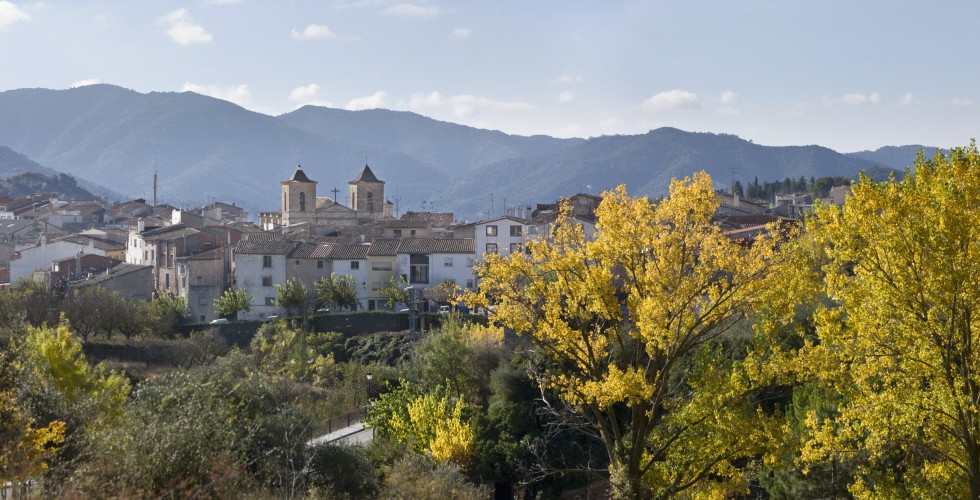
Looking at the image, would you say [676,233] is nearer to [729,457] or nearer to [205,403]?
[729,457]

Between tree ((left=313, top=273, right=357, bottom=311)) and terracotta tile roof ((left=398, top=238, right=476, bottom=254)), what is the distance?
11.8 ft

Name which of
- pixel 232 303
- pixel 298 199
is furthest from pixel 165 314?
pixel 298 199

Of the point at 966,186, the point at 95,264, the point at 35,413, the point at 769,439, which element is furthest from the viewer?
the point at 95,264

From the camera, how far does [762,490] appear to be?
21344 millimetres

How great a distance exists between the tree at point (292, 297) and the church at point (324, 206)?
30841 mm

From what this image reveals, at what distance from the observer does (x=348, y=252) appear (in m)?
58.5

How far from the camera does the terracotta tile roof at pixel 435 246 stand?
56.2 meters

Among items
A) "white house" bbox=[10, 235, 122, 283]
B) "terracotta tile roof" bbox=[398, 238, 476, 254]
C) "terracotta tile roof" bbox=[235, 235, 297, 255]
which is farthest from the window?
"white house" bbox=[10, 235, 122, 283]

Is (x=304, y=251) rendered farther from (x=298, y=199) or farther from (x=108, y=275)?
(x=298, y=199)

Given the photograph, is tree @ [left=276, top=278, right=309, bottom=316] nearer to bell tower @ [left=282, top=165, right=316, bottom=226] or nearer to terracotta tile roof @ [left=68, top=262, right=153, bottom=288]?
terracotta tile roof @ [left=68, top=262, right=153, bottom=288]

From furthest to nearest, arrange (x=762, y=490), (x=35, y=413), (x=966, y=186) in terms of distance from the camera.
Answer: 1. (x=762, y=490)
2. (x=35, y=413)
3. (x=966, y=186)

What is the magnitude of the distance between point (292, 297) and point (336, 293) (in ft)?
7.56

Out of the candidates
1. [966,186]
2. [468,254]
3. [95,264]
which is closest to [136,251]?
[95,264]

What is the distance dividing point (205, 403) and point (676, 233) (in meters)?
9.01
